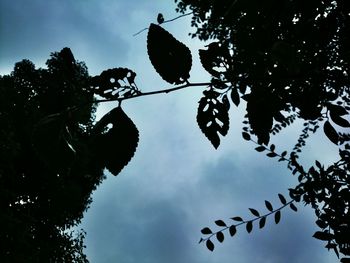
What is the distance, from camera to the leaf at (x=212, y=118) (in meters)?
0.89

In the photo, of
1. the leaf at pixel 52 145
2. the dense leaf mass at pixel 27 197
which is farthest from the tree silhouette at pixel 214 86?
the dense leaf mass at pixel 27 197

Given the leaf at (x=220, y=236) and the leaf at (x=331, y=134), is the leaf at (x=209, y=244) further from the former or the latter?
the leaf at (x=331, y=134)

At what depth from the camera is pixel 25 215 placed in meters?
15.6

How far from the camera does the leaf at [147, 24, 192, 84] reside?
2.29 ft

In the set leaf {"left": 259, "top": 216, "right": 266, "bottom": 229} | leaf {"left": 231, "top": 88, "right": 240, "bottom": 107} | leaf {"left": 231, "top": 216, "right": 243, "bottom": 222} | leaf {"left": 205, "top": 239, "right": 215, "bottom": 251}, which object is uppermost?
leaf {"left": 231, "top": 216, "right": 243, "bottom": 222}

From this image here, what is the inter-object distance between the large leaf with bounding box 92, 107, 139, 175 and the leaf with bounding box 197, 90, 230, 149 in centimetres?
29

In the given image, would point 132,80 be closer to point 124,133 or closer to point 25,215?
point 124,133

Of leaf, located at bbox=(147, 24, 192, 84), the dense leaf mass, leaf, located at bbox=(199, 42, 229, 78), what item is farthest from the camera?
the dense leaf mass

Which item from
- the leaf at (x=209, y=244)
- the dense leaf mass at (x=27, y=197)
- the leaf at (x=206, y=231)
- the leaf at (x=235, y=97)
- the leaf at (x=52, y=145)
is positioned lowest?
the leaf at (x=52, y=145)

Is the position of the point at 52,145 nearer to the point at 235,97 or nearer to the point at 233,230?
the point at 235,97

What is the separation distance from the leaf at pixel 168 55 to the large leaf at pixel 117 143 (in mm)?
153

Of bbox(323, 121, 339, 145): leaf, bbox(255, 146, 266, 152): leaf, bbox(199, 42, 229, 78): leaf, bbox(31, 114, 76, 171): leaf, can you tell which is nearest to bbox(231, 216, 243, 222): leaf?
bbox(255, 146, 266, 152): leaf

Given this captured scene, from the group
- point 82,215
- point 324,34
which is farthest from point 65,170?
point 82,215

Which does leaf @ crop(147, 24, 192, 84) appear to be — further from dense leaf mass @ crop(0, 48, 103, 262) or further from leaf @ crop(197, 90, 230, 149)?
dense leaf mass @ crop(0, 48, 103, 262)
